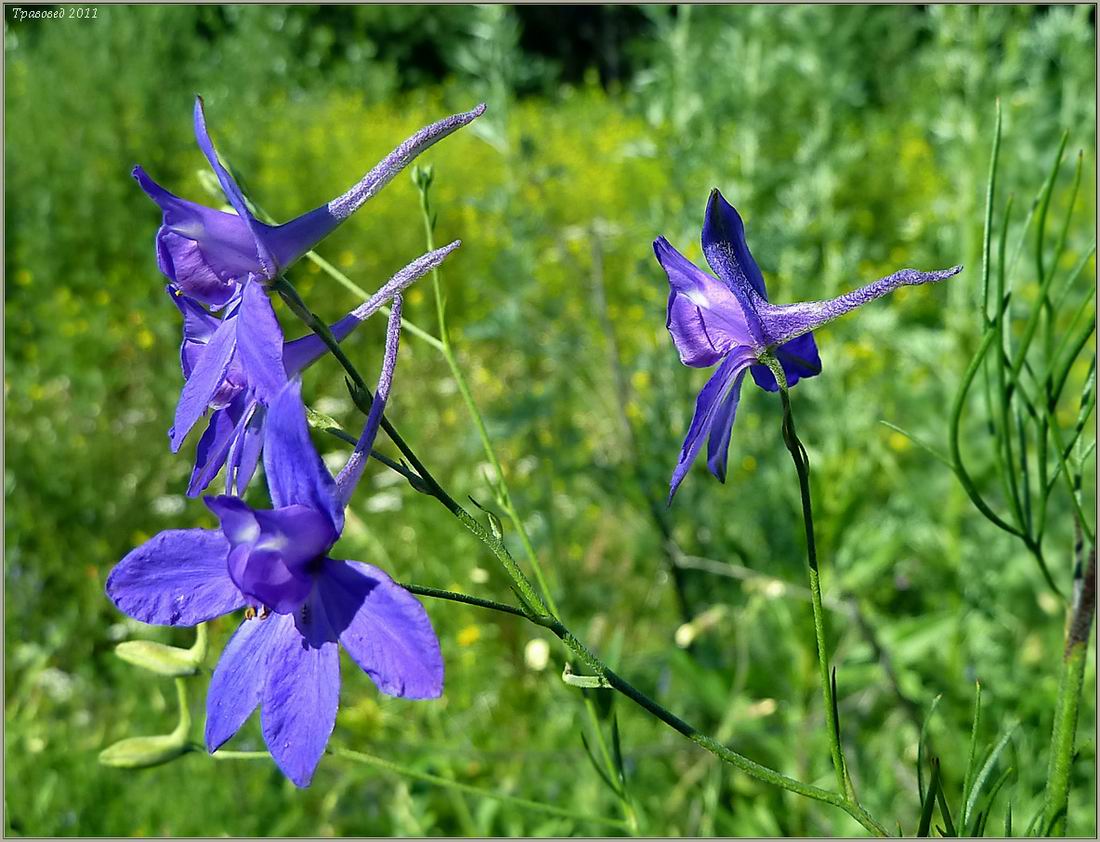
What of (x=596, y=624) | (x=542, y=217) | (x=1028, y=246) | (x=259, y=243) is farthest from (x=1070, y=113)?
(x=259, y=243)

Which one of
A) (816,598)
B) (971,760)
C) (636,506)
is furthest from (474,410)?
(636,506)

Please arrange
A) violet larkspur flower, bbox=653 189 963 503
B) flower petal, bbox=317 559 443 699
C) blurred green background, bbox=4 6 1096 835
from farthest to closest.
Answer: blurred green background, bbox=4 6 1096 835 < violet larkspur flower, bbox=653 189 963 503 < flower petal, bbox=317 559 443 699

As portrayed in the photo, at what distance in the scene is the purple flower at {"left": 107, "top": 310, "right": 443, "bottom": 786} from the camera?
0.57 m

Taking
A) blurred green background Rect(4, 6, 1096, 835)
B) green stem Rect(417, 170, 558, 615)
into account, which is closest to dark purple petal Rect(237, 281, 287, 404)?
green stem Rect(417, 170, 558, 615)

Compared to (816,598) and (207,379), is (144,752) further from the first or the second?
(816,598)

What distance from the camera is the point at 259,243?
0.64 m

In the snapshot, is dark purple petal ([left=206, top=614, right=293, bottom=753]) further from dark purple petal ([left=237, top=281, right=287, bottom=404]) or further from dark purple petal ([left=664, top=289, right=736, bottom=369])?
dark purple petal ([left=664, top=289, right=736, bottom=369])

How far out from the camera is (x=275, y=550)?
0.59 meters

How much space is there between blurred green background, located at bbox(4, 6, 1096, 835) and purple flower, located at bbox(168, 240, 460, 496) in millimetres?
316

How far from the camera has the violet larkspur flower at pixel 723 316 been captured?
657 millimetres

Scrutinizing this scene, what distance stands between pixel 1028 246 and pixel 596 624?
1.64 m

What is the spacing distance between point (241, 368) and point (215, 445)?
79mm

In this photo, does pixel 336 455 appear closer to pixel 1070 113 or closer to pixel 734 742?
pixel 734 742

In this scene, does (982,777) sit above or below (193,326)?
below
